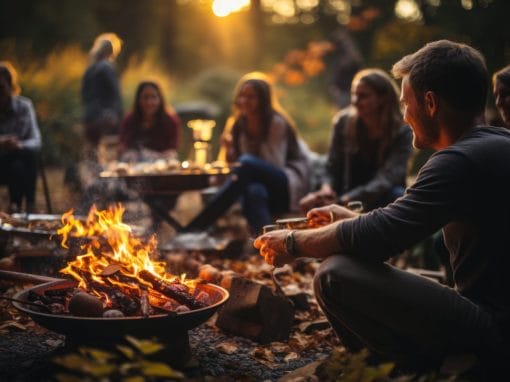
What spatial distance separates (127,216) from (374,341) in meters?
5.86

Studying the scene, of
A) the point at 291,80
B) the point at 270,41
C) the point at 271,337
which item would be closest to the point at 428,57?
the point at 271,337

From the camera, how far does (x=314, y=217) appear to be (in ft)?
11.1

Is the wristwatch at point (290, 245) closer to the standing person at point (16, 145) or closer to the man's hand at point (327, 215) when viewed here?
the man's hand at point (327, 215)

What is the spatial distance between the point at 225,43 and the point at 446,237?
3241 cm

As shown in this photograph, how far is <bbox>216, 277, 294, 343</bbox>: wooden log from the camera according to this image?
407 cm

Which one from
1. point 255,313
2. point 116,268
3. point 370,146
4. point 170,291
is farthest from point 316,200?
point 116,268

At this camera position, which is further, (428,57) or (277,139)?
(277,139)

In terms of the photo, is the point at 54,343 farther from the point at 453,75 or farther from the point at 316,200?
the point at 453,75

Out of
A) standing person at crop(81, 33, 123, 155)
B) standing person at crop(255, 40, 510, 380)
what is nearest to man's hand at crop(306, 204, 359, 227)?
standing person at crop(255, 40, 510, 380)

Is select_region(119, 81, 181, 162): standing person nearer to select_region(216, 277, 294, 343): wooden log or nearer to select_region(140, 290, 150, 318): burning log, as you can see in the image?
select_region(216, 277, 294, 343): wooden log

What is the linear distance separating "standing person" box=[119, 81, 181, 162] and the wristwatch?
17.2 feet

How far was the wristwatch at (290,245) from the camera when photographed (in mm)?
3074

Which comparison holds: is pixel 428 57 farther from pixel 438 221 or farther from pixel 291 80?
pixel 291 80

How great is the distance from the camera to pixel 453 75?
2.76 metres
